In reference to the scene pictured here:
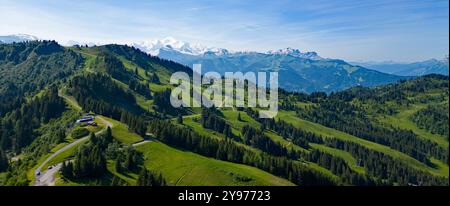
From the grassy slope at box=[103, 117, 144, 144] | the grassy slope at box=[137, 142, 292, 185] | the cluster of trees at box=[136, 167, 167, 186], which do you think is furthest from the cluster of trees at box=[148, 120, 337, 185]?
the cluster of trees at box=[136, 167, 167, 186]

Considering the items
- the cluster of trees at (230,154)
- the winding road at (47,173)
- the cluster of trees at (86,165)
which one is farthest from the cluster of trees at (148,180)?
the cluster of trees at (230,154)

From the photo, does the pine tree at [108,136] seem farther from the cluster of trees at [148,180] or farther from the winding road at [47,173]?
the cluster of trees at [148,180]

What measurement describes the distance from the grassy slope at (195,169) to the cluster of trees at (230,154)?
8.33 m

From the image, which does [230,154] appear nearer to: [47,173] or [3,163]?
[47,173]

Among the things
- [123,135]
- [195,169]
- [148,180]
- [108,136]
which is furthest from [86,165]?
[123,135]

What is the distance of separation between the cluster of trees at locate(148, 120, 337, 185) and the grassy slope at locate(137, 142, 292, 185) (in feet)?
27.3

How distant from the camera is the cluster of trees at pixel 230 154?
541ft

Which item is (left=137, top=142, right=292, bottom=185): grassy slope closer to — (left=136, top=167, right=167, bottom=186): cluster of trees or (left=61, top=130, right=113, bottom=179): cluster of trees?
(left=136, top=167, right=167, bottom=186): cluster of trees

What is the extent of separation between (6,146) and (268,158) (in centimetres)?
13135

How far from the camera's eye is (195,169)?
14425 centimetres

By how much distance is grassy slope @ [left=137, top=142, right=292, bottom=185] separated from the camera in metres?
137
